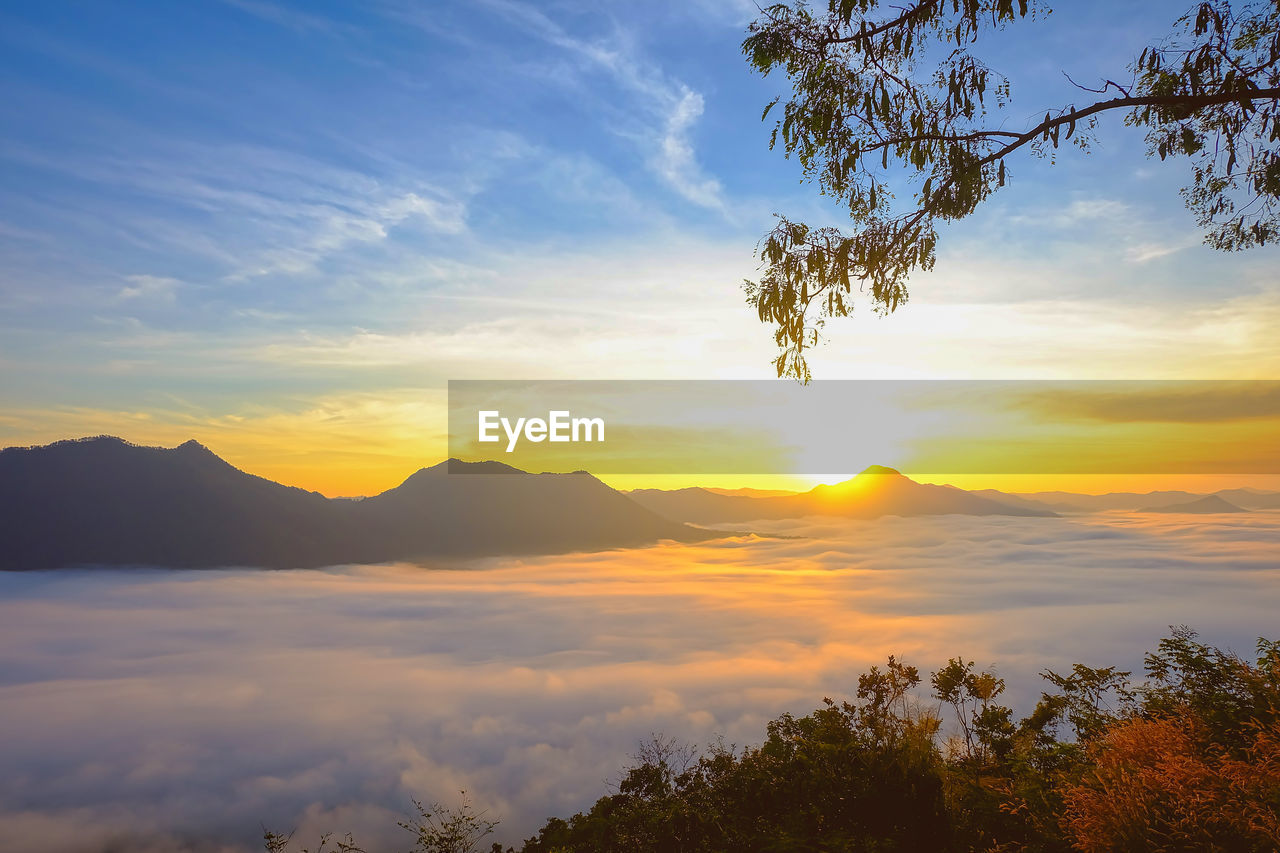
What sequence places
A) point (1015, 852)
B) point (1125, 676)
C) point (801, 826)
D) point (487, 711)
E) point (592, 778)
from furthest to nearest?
point (487, 711) → point (592, 778) → point (1125, 676) → point (801, 826) → point (1015, 852)

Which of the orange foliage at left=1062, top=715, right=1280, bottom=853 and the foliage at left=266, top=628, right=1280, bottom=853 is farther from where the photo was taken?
the foliage at left=266, top=628, right=1280, bottom=853

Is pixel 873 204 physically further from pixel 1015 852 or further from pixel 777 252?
pixel 1015 852

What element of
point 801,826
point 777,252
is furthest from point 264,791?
point 777,252

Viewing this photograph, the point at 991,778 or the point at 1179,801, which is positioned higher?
the point at 1179,801

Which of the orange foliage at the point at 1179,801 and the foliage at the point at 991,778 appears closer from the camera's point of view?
the orange foliage at the point at 1179,801

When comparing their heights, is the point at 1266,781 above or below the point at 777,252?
below

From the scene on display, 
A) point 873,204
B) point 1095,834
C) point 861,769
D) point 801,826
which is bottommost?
point 801,826

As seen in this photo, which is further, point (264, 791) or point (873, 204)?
point (264, 791)

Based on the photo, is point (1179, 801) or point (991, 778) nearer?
point (1179, 801)
